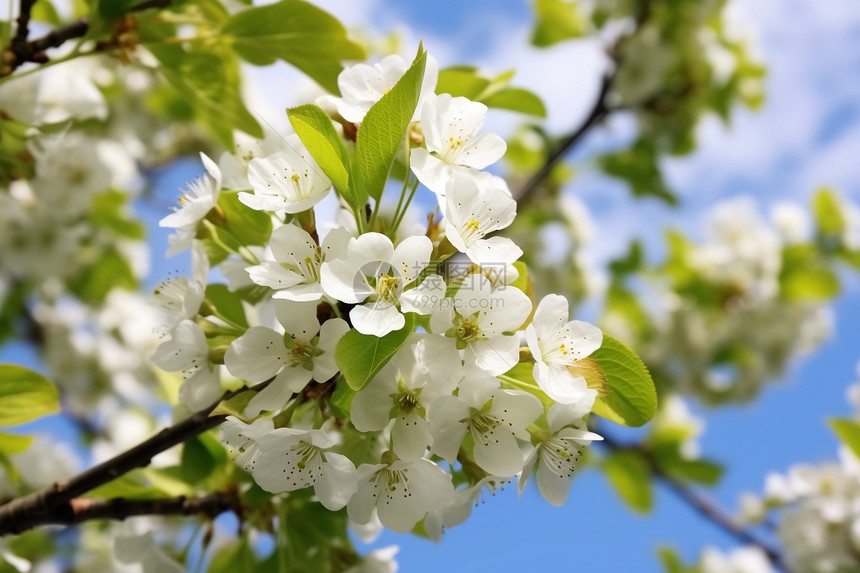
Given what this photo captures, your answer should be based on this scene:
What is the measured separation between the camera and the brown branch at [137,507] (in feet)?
4.51

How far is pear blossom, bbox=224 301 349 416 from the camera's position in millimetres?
1128

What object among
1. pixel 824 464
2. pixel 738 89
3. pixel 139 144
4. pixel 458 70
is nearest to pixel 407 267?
pixel 458 70

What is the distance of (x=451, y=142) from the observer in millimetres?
1248

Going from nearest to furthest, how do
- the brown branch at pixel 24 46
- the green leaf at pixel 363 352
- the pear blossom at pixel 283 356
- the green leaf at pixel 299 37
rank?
1. the green leaf at pixel 363 352
2. the pear blossom at pixel 283 356
3. the brown branch at pixel 24 46
4. the green leaf at pixel 299 37

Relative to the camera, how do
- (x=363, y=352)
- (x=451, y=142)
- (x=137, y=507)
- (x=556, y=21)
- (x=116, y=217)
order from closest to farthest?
(x=363, y=352) < (x=451, y=142) < (x=137, y=507) < (x=116, y=217) < (x=556, y=21)

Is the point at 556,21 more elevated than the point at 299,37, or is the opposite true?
the point at 299,37

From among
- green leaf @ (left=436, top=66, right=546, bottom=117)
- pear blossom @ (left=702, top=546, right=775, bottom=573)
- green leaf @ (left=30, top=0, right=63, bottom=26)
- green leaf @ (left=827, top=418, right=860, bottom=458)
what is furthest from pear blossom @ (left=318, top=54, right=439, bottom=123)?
pear blossom @ (left=702, top=546, right=775, bottom=573)

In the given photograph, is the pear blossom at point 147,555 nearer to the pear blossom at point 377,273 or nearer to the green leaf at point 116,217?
the pear blossom at point 377,273

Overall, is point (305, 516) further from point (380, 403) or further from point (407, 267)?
point (407, 267)

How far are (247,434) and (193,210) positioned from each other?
450 mm

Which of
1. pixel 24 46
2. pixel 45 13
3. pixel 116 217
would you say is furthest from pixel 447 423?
pixel 116 217

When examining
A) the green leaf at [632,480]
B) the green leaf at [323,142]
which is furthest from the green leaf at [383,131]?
the green leaf at [632,480]

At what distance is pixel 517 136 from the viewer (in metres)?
4.77

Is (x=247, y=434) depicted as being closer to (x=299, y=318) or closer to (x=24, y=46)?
(x=299, y=318)
